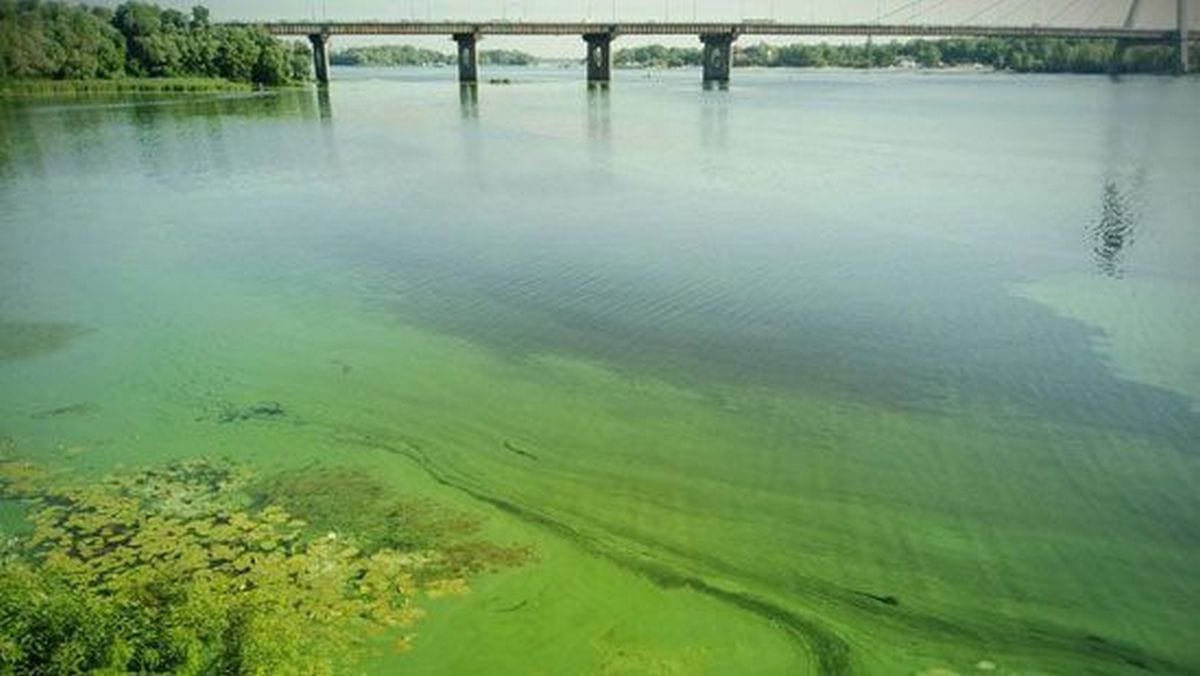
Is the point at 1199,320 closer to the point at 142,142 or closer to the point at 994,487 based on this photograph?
the point at 994,487

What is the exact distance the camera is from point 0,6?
281ft

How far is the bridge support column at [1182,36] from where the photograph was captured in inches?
4931

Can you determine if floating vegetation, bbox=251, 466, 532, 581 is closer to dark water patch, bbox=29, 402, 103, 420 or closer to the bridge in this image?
dark water patch, bbox=29, 402, 103, 420

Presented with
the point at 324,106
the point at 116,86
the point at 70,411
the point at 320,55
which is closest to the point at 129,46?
the point at 116,86

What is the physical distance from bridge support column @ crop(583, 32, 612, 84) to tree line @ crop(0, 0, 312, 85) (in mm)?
42604

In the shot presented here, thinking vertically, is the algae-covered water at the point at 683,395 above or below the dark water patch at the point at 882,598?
above

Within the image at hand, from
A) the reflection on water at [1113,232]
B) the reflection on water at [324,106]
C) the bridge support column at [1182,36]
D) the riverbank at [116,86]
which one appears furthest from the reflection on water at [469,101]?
the bridge support column at [1182,36]

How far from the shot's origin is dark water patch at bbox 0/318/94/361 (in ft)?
48.6

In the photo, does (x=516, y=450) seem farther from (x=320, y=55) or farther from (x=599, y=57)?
(x=599, y=57)

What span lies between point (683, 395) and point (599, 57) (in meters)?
128

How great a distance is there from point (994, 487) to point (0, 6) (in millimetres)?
103300

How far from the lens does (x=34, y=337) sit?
15.6 metres

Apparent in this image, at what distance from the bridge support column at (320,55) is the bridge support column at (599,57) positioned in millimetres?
37019

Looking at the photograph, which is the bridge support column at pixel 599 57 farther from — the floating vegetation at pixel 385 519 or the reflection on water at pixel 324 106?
the floating vegetation at pixel 385 519
